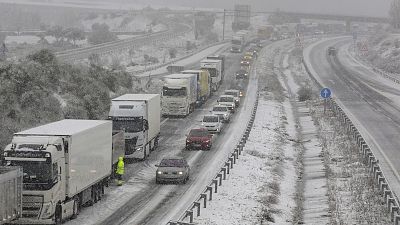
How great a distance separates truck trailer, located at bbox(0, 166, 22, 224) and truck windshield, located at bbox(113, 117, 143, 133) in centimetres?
1812

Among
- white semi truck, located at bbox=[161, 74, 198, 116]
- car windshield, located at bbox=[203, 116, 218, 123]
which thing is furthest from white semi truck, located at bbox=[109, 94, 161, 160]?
white semi truck, located at bbox=[161, 74, 198, 116]

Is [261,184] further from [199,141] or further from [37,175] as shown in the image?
[37,175]

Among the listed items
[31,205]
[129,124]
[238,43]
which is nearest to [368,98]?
[129,124]

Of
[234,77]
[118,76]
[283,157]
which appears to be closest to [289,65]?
[234,77]

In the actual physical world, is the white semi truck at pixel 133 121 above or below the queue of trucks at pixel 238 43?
above

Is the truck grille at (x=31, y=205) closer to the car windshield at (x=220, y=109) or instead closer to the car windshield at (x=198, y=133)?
the car windshield at (x=198, y=133)

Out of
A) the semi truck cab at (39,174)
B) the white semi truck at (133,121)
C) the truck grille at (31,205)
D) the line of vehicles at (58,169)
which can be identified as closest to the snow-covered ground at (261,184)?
the line of vehicles at (58,169)

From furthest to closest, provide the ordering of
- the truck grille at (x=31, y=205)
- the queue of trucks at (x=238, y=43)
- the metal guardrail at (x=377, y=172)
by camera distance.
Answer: the queue of trucks at (x=238, y=43) → the metal guardrail at (x=377, y=172) → the truck grille at (x=31, y=205)

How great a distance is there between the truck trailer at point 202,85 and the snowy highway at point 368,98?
14514 millimetres

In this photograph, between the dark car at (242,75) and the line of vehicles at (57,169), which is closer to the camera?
the line of vehicles at (57,169)

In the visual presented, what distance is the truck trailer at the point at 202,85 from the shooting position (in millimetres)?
77844

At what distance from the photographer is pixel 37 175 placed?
27859 mm

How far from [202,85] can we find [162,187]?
41.3 meters

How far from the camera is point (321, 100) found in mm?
88375
